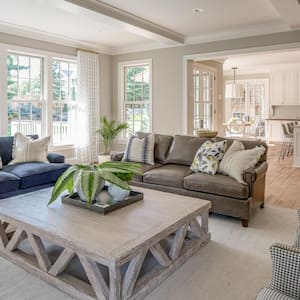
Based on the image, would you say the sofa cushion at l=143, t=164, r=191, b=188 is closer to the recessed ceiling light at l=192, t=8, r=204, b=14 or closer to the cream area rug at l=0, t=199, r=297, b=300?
the cream area rug at l=0, t=199, r=297, b=300

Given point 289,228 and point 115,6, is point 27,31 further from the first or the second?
point 289,228

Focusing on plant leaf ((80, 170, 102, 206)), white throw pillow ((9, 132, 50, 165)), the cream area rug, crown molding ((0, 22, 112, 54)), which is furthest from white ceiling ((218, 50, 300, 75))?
plant leaf ((80, 170, 102, 206))

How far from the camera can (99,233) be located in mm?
2117

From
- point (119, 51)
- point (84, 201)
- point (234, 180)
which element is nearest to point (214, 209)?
point (234, 180)

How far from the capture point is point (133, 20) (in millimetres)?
4805

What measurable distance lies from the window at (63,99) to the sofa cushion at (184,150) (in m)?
2.91

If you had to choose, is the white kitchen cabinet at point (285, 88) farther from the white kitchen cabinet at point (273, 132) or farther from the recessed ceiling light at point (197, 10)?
the recessed ceiling light at point (197, 10)

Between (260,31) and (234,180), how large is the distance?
3187mm

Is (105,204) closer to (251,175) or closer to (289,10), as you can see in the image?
(251,175)

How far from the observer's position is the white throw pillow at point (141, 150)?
4.57m

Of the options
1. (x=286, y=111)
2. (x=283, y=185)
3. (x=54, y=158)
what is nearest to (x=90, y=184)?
(x=54, y=158)

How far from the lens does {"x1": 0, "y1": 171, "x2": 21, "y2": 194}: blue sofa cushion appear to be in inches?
144

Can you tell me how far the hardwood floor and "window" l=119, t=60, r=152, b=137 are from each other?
2781mm

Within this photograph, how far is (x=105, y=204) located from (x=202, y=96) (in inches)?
206
